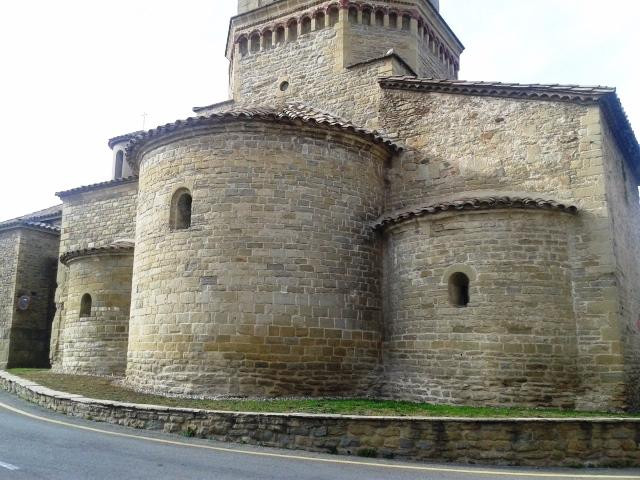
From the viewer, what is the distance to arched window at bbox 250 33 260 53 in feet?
59.2

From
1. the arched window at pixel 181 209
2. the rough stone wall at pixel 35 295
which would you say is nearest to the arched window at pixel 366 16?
the arched window at pixel 181 209

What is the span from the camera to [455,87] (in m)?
13.3

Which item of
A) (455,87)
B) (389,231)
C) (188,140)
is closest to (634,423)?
(389,231)

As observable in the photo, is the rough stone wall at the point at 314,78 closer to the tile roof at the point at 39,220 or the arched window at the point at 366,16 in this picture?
the arched window at the point at 366,16

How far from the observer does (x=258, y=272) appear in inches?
453

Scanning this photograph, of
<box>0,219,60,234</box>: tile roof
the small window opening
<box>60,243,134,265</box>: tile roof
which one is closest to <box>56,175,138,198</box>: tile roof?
<box>60,243,134,265</box>: tile roof

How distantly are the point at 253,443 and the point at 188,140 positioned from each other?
6.83m

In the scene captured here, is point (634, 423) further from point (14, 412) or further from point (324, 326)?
Result: point (14, 412)

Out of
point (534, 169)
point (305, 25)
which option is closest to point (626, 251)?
point (534, 169)

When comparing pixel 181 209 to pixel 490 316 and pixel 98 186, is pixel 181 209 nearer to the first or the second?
pixel 490 316

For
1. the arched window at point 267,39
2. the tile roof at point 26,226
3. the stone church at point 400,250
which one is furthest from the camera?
the tile roof at point 26,226

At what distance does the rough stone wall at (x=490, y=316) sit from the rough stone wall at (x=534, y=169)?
34 centimetres

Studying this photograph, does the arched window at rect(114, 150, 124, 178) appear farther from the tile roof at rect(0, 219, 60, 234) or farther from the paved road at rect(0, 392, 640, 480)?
the paved road at rect(0, 392, 640, 480)

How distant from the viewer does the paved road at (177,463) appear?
6.12m
